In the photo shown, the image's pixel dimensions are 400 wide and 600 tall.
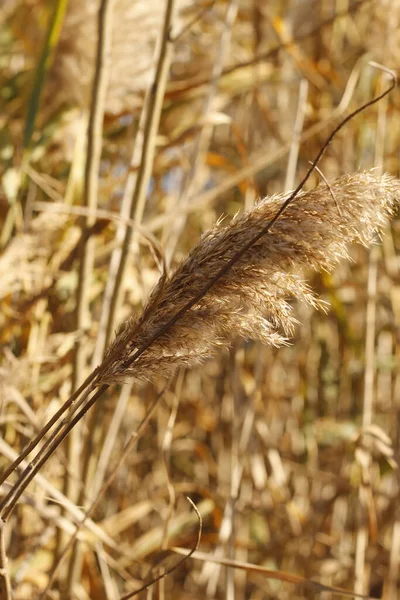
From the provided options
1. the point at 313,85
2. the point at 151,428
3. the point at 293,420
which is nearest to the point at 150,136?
the point at 313,85

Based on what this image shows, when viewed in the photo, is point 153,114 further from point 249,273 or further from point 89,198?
point 249,273

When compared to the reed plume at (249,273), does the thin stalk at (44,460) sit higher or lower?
lower

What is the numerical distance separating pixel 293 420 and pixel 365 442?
569 millimetres

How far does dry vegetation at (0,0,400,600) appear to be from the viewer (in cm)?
53

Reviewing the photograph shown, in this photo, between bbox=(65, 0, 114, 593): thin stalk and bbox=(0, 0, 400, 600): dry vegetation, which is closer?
bbox=(0, 0, 400, 600): dry vegetation

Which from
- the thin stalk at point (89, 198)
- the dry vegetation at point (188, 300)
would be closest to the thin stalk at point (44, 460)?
the dry vegetation at point (188, 300)

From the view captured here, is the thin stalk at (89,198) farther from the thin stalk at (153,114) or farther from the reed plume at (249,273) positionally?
the reed plume at (249,273)

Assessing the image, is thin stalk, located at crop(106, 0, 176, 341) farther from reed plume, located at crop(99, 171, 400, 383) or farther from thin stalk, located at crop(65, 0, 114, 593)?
reed plume, located at crop(99, 171, 400, 383)

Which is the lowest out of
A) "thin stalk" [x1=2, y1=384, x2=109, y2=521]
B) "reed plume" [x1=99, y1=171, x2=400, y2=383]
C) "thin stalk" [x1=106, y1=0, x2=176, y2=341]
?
"thin stalk" [x1=2, y1=384, x2=109, y2=521]

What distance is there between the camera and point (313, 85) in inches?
68.7

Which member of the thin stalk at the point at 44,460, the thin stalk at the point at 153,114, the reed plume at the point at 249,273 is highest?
the thin stalk at the point at 153,114

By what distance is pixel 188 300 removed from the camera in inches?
20.5

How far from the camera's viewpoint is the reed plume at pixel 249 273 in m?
0.51

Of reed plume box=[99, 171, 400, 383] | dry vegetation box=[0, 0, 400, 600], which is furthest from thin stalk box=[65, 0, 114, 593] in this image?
reed plume box=[99, 171, 400, 383]
